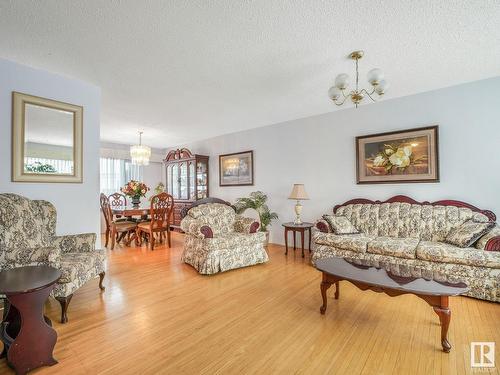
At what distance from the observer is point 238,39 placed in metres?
2.24

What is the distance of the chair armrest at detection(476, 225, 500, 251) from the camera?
99.2 inches

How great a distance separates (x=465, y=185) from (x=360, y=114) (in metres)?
1.76

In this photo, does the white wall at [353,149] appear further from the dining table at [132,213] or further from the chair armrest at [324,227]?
the dining table at [132,213]

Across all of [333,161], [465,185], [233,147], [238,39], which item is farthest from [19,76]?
[465,185]

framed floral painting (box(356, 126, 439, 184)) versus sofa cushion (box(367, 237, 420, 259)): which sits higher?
framed floral painting (box(356, 126, 439, 184))

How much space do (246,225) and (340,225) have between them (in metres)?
1.40

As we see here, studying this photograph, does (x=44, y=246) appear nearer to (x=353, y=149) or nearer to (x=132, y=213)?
(x=132, y=213)

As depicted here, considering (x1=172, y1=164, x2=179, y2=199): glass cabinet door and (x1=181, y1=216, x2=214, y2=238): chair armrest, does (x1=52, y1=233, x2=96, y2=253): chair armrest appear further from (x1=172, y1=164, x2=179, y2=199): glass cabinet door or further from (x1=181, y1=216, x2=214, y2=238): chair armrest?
(x1=172, y1=164, x2=179, y2=199): glass cabinet door

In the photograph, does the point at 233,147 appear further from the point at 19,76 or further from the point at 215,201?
the point at 19,76

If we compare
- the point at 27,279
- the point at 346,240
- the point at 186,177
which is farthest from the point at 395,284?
the point at 186,177

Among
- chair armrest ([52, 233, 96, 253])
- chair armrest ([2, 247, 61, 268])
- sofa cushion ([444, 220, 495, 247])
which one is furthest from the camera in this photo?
sofa cushion ([444, 220, 495, 247])

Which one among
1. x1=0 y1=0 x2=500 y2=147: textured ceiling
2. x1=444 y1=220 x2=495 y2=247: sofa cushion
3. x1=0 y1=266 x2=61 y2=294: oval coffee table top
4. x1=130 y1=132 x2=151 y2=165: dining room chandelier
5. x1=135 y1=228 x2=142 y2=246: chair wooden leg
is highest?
x1=0 y1=0 x2=500 y2=147: textured ceiling

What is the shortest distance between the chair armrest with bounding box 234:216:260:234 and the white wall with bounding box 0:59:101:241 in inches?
77.4

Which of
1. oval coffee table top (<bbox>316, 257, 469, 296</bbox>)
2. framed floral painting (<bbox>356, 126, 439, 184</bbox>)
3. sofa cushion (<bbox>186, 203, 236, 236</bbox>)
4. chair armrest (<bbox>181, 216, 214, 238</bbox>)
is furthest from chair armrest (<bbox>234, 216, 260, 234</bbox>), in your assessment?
framed floral painting (<bbox>356, 126, 439, 184</bbox>)
